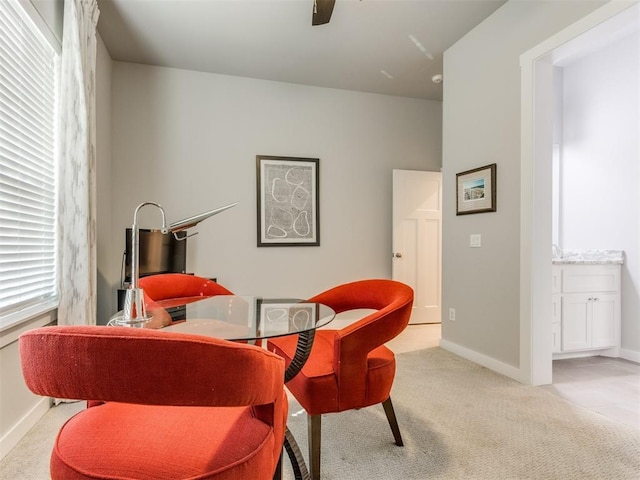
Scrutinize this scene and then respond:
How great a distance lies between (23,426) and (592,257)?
432 cm

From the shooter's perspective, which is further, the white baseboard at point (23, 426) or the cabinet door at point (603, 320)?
the cabinet door at point (603, 320)

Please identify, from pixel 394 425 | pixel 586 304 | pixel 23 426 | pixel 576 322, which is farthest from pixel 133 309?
pixel 586 304

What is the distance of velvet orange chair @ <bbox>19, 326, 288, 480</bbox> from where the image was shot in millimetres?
744

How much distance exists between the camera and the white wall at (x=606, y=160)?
3336 millimetres

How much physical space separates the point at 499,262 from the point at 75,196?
10.2 ft

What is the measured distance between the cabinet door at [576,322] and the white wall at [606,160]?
46 cm

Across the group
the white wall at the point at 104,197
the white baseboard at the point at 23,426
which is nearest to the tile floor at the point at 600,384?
the white baseboard at the point at 23,426

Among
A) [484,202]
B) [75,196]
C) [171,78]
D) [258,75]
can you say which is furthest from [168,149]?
[484,202]

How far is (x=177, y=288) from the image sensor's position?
2303 mm

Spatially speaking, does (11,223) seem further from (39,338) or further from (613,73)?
(613,73)

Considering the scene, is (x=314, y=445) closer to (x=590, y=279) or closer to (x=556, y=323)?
(x=556, y=323)

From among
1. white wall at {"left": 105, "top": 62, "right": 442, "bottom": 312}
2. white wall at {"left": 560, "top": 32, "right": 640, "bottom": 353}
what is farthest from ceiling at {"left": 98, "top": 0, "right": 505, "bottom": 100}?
white wall at {"left": 560, "top": 32, "right": 640, "bottom": 353}

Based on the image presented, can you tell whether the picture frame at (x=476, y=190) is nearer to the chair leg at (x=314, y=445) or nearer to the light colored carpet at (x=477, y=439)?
the light colored carpet at (x=477, y=439)

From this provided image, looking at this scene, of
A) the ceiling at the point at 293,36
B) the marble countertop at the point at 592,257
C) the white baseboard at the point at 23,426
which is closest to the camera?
the white baseboard at the point at 23,426
